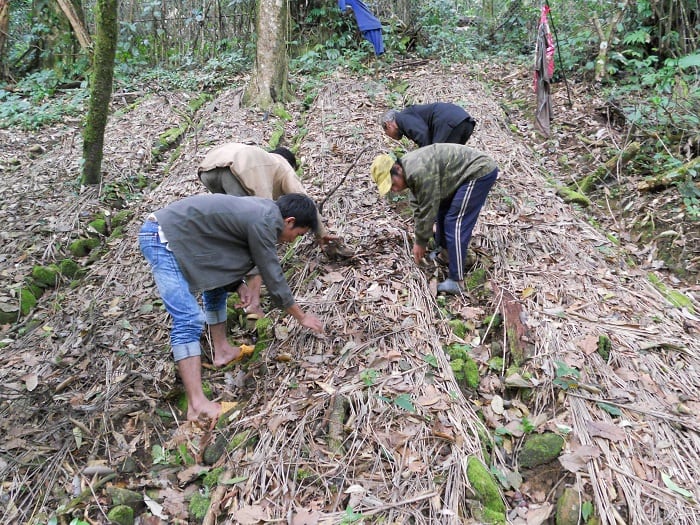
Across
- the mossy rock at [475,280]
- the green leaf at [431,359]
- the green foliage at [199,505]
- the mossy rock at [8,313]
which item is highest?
the green leaf at [431,359]

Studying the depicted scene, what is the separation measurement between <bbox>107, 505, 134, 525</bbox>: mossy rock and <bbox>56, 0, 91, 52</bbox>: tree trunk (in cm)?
1033

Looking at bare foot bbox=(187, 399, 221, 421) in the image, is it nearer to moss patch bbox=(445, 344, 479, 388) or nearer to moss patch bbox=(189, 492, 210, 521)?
moss patch bbox=(189, 492, 210, 521)

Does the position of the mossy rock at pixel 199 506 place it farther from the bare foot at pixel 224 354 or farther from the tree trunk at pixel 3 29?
the tree trunk at pixel 3 29

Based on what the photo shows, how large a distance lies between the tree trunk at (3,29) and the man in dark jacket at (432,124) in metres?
10.3

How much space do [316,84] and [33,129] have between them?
208 inches

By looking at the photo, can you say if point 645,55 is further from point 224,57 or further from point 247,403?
point 247,403

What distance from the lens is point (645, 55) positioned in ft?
28.8

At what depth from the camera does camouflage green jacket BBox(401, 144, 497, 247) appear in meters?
3.83

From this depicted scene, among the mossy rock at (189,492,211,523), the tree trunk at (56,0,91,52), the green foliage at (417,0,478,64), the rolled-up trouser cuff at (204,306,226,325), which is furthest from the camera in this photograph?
the green foliage at (417,0,478,64)

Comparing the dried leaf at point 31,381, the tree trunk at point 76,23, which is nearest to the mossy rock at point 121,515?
the dried leaf at point 31,381

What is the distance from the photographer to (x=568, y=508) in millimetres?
2531

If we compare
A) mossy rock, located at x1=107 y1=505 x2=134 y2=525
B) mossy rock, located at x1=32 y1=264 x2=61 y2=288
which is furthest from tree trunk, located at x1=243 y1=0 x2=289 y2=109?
mossy rock, located at x1=107 y1=505 x2=134 y2=525

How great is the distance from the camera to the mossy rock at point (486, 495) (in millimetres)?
2488

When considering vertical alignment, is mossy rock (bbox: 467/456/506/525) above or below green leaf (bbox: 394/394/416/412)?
below
